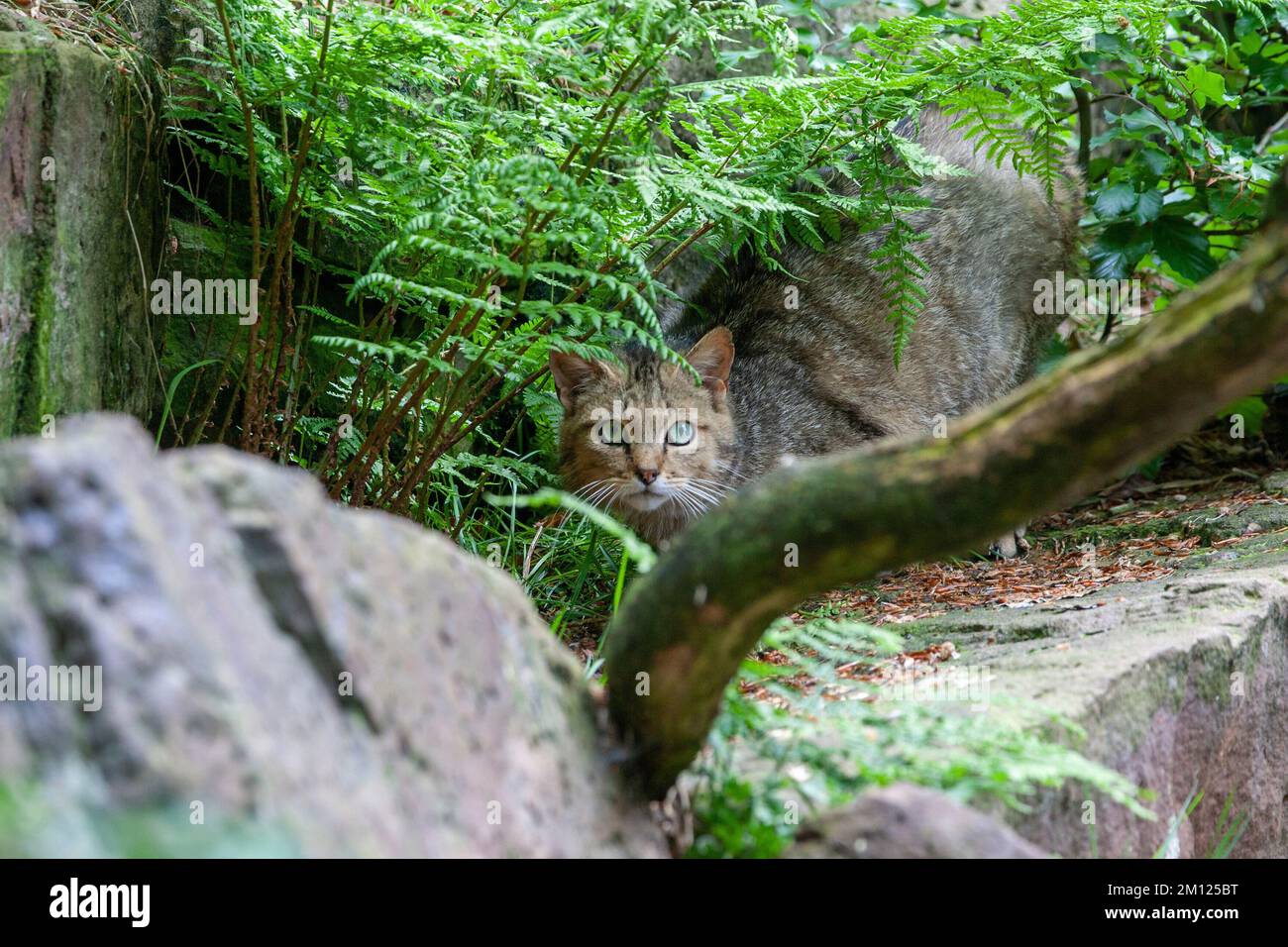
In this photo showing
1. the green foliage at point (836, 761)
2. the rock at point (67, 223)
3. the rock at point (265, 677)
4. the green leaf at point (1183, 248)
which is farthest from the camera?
the green leaf at point (1183, 248)

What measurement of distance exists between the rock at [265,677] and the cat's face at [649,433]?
2.83 m

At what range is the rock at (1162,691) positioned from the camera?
2.90 m

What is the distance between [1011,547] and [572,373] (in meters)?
2.33

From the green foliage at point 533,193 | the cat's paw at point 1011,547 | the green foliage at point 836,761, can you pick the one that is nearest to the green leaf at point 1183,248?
the green foliage at point 533,193

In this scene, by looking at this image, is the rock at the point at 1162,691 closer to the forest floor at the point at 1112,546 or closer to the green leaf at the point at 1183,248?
the forest floor at the point at 1112,546

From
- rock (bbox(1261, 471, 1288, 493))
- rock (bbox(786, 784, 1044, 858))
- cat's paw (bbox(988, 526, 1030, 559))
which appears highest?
rock (bbox(1261, 471, 1288, 493))

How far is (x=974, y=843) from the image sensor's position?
2047mm

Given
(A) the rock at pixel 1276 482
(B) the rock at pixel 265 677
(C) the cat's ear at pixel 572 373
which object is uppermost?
(C) the cat's ear at pixel 572 373

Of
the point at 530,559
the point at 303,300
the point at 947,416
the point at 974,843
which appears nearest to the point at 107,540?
the point at 974,843

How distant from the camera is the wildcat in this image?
201 inches

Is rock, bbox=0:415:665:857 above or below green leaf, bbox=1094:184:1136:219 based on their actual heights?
below

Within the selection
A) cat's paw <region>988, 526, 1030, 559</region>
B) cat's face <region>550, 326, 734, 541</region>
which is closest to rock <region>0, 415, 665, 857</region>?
cat's face <region>550, 326, 734, 541</region>

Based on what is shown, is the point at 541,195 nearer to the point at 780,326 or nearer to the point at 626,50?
the point at 626,50

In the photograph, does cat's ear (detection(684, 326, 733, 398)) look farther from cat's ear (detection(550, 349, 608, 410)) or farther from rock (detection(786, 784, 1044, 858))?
rock (detection(786, 784, 1044, 858))
